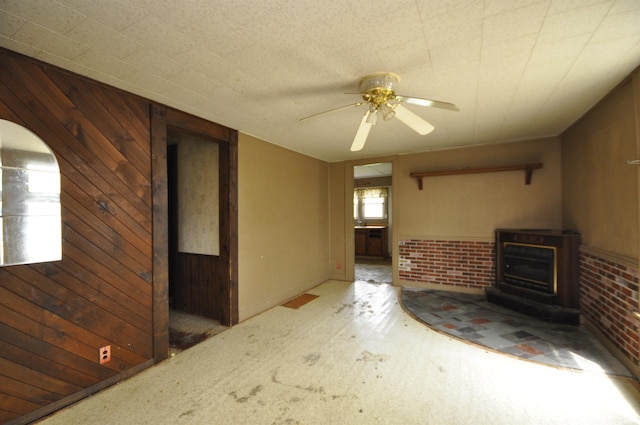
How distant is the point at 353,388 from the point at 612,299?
248cm

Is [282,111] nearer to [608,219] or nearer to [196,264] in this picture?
[196,264]

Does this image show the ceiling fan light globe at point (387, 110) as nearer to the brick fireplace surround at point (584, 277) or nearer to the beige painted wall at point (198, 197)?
the beige painted wall at point (198, 197)

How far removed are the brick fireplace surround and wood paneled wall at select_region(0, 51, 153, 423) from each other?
391 cm

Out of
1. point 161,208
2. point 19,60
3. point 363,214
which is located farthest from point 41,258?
point 363,214

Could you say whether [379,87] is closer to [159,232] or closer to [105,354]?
[159,232]

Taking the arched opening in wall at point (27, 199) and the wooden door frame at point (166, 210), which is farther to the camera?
the wooden door frame at point (166, 210)

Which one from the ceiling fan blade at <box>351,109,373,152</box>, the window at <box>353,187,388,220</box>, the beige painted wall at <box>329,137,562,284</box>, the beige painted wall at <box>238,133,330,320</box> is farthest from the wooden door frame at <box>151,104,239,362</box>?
the window at <box>353,187,388,220</box>

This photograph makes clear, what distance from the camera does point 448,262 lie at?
4.36 metres

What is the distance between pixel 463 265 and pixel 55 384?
4.79 m

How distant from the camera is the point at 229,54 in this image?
1696 millimetres

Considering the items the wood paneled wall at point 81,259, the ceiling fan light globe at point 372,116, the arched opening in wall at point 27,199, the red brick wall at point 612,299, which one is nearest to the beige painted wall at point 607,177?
the red brick wall at point 612,299

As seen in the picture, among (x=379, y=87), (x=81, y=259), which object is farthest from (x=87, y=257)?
(x=379, y=87)

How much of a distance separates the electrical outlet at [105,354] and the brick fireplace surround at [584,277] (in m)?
4.03

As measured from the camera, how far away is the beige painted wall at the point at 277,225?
3.36m
